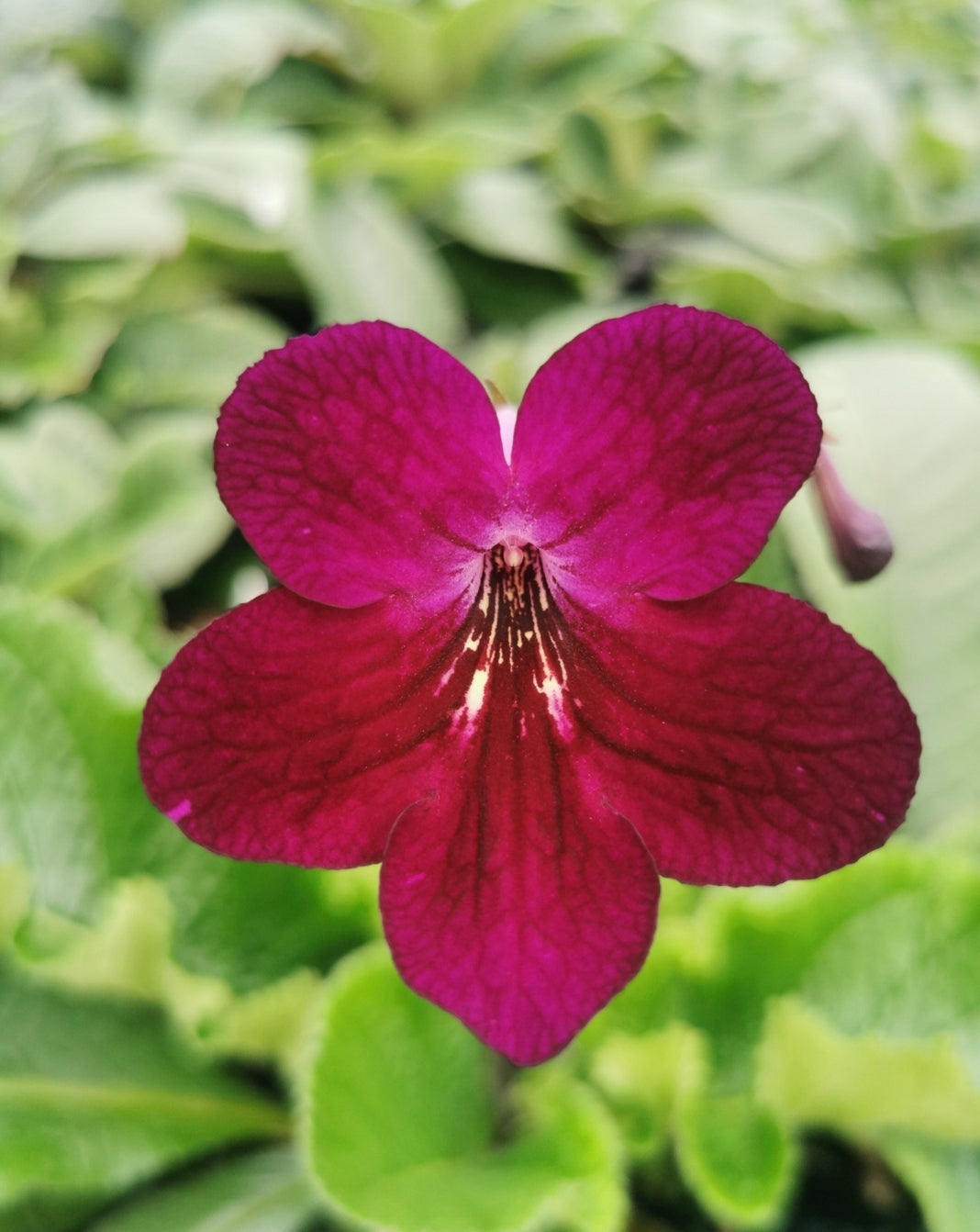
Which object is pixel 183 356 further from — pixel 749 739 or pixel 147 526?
pixel 749 739

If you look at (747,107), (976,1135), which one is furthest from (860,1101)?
(747,107)

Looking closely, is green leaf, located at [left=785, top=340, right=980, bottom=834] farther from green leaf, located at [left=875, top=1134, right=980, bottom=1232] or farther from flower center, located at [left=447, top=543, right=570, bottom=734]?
flower center, located at [left=447, top=543, right=570, bottom=734]

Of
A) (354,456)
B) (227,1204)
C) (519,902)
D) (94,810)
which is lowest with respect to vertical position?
(227,1204)

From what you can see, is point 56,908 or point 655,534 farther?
point 56,908

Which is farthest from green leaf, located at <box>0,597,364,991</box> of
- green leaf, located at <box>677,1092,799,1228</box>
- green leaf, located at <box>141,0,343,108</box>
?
green leaf, located at <box>141,0,343,108</box>

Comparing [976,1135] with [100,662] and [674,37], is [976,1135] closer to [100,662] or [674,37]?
[100,662]

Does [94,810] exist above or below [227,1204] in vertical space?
above

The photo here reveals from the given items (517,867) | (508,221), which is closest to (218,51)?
(508,221)
